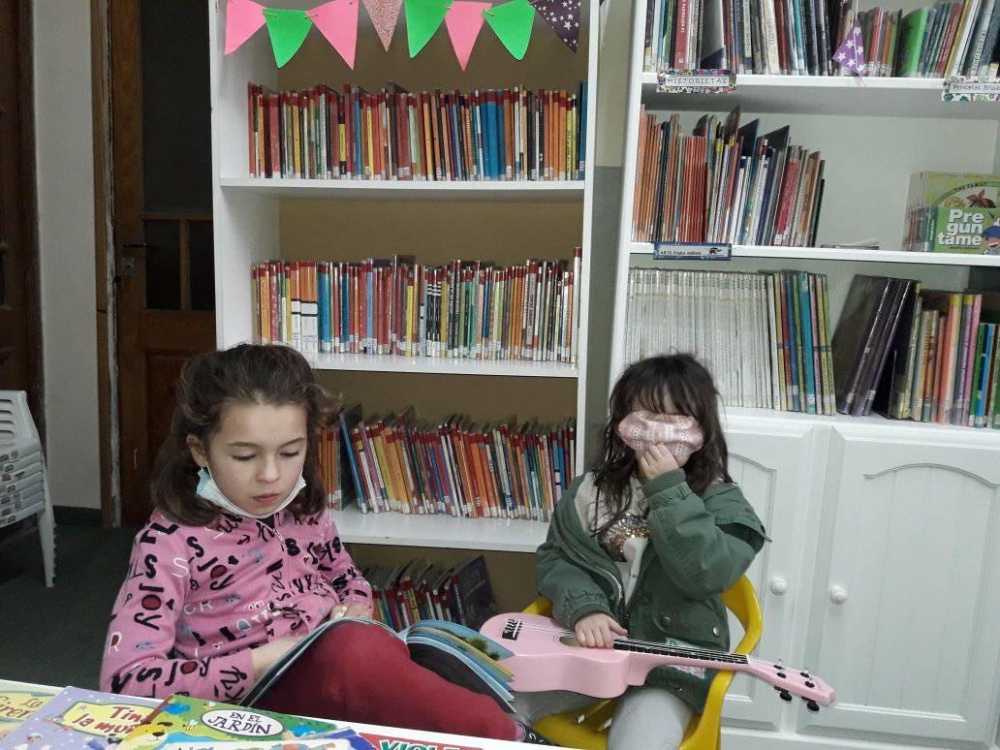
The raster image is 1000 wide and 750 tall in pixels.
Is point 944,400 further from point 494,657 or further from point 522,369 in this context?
point 494,657

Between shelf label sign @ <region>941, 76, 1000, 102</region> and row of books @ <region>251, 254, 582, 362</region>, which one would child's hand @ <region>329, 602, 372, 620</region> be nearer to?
row of books @ <region>251, 254, 582, 362</region>

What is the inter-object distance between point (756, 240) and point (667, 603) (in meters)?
0.86

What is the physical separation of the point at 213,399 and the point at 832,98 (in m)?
1.45

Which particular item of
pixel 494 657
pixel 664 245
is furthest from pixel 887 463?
pixel 494 657

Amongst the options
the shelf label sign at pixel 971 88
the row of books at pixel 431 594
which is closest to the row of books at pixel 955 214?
the shelf label sign at pixel 971 88

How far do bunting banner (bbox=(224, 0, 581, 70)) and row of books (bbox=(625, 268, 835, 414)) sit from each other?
0.59 metres

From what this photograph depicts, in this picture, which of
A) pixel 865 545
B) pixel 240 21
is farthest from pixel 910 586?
pixel 240 21

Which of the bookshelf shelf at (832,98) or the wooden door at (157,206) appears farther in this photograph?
the wooden door at (157,206)

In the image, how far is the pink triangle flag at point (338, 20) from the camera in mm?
1618

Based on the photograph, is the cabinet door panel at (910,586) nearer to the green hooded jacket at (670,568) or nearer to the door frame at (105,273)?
→ the green hooded jacket at (670,568)

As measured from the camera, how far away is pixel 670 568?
49.8 inches

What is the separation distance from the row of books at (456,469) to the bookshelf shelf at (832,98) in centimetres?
85

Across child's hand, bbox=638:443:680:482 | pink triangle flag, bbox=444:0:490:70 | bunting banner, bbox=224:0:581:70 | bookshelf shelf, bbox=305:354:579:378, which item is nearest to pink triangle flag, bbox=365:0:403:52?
bunting banner, bbox=224:0:581:70

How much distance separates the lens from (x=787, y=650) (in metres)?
1.72
